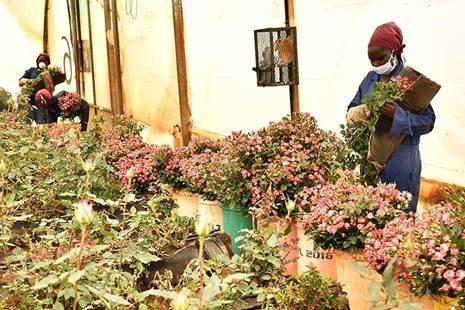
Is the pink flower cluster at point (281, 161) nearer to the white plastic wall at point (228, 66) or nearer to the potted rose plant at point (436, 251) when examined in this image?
the potted rose plant at point (436, 251)

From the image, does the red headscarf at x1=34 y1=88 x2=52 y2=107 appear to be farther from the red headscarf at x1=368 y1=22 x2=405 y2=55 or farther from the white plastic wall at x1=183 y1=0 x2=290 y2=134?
the red headscarf at x1=368 y1=22 x2=405 y2=55

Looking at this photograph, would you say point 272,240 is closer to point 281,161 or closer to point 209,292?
point 209,292

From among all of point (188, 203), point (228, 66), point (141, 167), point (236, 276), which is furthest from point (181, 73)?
point (236, 276)

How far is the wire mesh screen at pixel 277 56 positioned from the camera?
13.1 ft

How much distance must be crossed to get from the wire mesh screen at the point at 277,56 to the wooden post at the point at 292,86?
9 cm

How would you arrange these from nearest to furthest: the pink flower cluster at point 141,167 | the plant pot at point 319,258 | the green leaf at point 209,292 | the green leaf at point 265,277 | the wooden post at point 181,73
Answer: the green leaf at point 209,292, the green leaf at point 265,277, the plant pot at point 319,258, the pink flower cluster at point 141,167, the wooden post at point 181,73

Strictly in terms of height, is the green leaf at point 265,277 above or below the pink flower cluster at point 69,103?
below

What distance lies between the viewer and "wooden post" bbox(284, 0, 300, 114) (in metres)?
4.10

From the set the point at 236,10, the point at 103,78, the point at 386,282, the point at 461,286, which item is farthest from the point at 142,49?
the point at 386,282

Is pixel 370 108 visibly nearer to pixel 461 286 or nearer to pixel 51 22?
pixel 461 286

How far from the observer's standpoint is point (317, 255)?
2.81 meters

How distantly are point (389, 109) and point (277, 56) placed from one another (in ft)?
3.93

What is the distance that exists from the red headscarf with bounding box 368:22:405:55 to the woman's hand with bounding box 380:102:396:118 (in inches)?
12.3

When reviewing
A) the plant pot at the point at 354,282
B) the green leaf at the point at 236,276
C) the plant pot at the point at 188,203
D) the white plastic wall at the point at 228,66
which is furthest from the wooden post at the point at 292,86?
the green leaf at the point at 236,276
